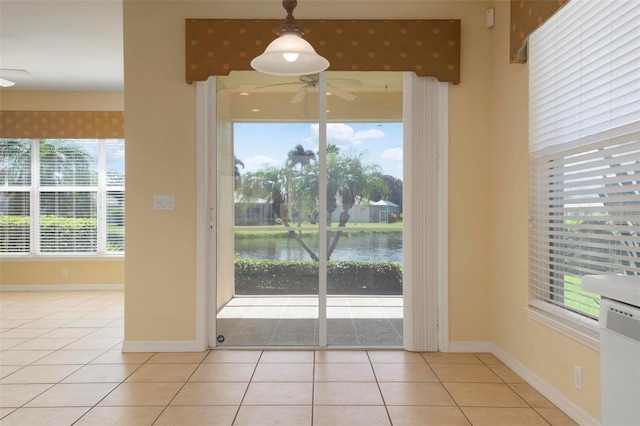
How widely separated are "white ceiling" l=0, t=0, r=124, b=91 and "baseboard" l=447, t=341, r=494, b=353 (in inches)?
158

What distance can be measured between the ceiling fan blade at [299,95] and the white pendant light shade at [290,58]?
53.4 inches

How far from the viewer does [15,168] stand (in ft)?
21.6

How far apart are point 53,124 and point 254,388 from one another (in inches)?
217

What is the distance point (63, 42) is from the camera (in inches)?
183

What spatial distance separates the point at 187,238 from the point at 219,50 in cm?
156

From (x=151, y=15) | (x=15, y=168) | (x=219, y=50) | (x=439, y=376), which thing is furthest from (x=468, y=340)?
(x=15, y=168)

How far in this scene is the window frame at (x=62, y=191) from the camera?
657cm

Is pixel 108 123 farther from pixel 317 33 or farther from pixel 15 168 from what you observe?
pixel 317 33

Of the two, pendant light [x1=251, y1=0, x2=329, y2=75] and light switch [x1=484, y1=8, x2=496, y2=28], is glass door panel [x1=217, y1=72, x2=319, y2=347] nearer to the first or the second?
pendant light [x1=251, y1=0, x2=329, y2=75]

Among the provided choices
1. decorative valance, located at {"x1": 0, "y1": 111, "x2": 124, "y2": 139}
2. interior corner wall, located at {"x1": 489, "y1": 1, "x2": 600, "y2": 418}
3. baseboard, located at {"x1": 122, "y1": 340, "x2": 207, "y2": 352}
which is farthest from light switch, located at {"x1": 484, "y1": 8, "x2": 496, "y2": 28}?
decorative valance, located at {"x1": 0, "y1": 111, "x2": 124, "y2": 139}

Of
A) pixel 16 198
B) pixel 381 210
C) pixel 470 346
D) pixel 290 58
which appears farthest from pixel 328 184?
pixel 16 198

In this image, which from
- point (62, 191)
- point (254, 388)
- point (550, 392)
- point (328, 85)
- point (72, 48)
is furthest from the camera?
point (62, 191)

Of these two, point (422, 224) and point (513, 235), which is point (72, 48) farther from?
point (513, 235)

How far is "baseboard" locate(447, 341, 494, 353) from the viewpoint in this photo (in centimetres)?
365
